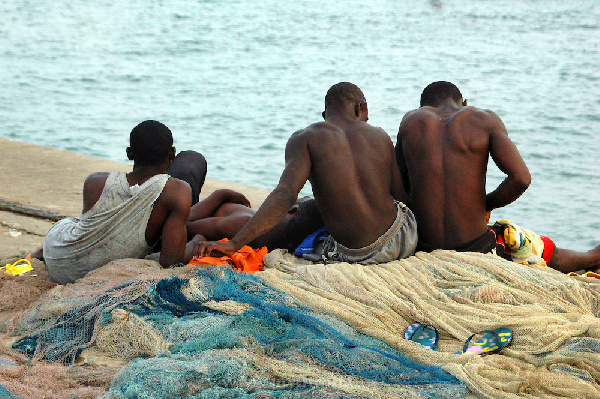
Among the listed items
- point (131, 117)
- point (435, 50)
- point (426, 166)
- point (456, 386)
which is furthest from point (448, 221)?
point (435, 50)

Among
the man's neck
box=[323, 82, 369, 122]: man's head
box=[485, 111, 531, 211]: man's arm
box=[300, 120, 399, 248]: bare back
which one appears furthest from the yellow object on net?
box=[485, 111, 531, 211]: man's arm

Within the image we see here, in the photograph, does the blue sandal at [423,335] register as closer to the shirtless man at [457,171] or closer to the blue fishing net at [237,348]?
the blue fishing net at [237,348]

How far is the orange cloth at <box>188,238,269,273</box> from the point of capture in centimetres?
411

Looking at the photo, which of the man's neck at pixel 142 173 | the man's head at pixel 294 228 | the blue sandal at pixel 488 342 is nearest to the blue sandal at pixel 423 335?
the blue sandal at pixel 488 342

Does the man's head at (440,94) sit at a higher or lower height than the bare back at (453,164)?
higher

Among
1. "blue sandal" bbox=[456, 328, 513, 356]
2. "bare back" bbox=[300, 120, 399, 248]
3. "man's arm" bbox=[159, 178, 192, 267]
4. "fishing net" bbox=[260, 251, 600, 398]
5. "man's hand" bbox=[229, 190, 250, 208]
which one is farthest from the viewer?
"man's hand" bbox=[229, 190, 250, 208]

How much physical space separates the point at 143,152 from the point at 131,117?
10.8 meters

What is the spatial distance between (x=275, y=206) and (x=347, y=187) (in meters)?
0.42

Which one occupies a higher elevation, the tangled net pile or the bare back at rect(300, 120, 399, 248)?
the bare back at rect(300, 120, 399, 248)

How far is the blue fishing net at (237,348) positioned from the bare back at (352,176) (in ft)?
2.30

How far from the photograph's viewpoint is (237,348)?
3109 millimetres

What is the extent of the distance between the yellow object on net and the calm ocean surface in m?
5.70

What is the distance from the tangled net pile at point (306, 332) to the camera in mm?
2854

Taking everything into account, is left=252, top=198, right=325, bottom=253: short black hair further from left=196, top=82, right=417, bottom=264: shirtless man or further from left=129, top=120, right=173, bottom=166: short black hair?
left=129, top=120, right=173, bottom=166: short black hair
